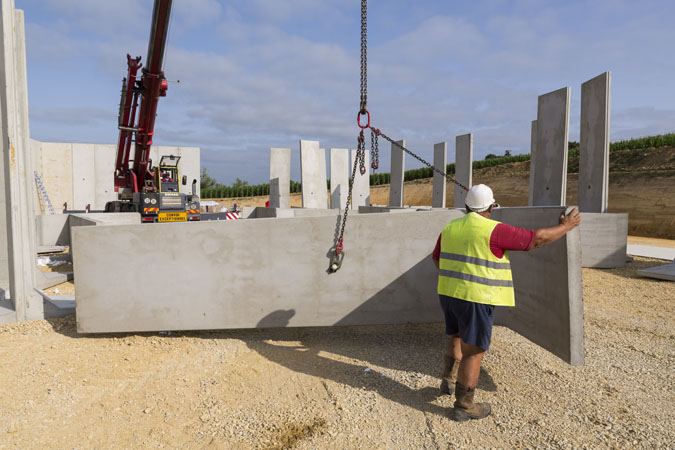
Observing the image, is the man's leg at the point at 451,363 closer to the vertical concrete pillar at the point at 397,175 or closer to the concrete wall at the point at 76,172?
the vertical concrete pillar at the point at 397,175

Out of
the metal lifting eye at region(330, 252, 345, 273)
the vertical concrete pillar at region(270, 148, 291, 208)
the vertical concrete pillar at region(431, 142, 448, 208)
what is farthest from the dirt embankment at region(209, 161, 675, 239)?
the metal lifting eye at region(330, 252, 345, 273)

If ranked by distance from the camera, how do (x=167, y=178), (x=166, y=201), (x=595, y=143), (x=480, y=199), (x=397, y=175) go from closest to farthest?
(x=480, y=199), (x=595, y=143), (x=166, y=201), (x=167, y=178), (x=397, y=175)

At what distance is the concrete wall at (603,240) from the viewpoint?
8695 mm

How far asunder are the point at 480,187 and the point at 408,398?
5.80 ft

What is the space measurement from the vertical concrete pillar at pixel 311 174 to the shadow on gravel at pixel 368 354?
11.3m

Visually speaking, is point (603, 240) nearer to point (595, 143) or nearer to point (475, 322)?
point (595, 143)

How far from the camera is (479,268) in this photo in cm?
283

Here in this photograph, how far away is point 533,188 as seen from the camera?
9.87m

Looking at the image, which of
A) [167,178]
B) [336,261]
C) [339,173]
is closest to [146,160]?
[167,178]

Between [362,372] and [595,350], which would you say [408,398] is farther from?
[595,350]

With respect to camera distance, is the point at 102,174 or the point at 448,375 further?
the point at 102,174

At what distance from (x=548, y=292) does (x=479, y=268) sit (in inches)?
49.7

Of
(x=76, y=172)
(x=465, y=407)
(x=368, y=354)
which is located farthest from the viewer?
(x=76, y=172)

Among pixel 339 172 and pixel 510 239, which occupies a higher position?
pixel 339 172
